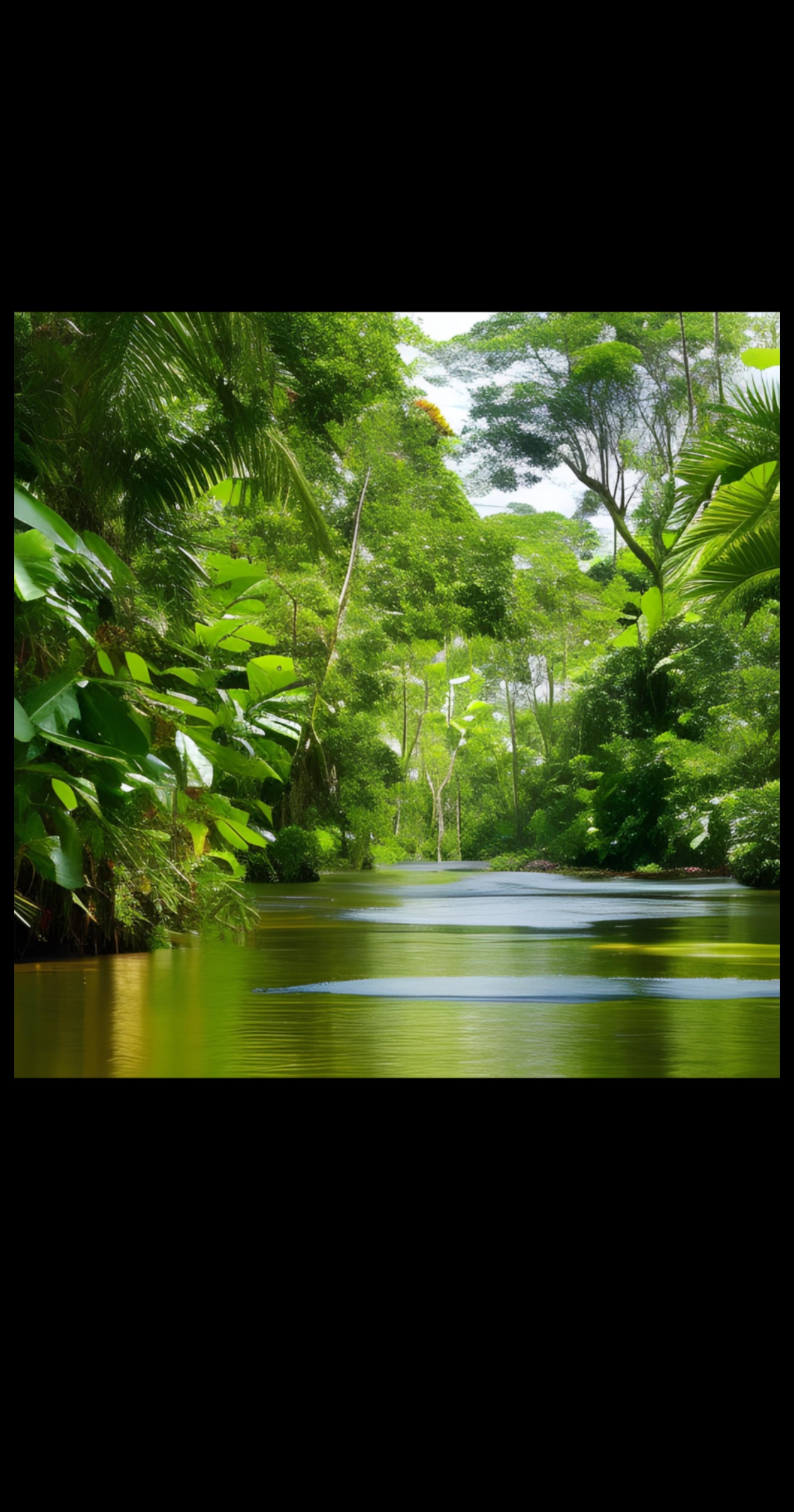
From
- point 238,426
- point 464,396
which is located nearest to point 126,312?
point 238,426

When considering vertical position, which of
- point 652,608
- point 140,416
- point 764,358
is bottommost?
point 652,608

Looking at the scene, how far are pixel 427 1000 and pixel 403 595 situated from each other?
399cm

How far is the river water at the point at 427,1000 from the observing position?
3273 mm

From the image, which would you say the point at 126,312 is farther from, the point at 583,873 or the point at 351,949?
the point at 583,873

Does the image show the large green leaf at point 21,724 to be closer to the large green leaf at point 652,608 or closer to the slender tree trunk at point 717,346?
the large green leaf at point 652,608

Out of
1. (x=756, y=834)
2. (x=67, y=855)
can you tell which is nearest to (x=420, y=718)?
(x=756, y=834)

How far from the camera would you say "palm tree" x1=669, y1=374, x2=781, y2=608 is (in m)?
5.86

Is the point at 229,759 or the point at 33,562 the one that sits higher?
the point at 33,562

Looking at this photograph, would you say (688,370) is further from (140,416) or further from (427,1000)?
(427,1000)

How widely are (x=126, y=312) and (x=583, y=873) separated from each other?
616 centimetres

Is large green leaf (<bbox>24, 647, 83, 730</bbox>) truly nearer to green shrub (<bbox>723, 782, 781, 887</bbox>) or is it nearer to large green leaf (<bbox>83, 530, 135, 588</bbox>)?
large green leaf (<bbox>83, 530, 135, 588</bbox>)

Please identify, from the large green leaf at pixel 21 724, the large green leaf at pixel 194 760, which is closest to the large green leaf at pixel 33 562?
the large green leaf at pixel 21 724

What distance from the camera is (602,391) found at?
8.92m

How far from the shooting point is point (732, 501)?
19.2 ft
